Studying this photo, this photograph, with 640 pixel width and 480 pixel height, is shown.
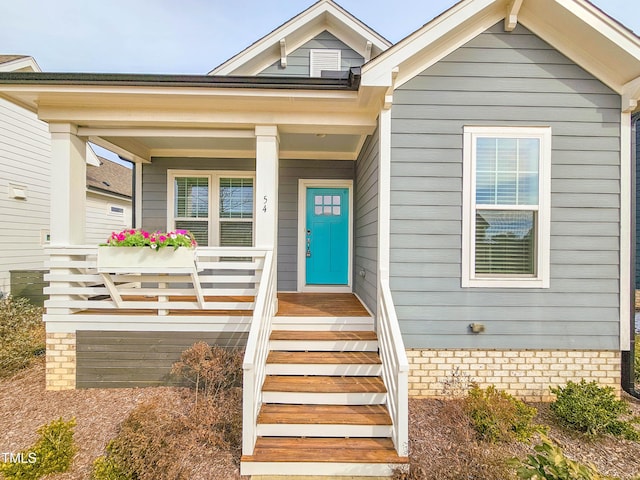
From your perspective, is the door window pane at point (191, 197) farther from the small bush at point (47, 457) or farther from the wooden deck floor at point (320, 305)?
the small bush at point (47, 457)

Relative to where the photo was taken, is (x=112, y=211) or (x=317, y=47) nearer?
(x=317, y=47)

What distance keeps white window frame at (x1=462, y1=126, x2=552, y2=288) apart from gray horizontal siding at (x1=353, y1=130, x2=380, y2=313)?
100cm

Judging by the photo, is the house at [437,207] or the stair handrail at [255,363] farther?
the house at [437,207]

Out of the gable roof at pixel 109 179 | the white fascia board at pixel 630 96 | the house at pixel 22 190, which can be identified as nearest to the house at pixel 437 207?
the white fascia board at pixel 630 96

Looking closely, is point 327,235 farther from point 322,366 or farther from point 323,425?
point 323,425

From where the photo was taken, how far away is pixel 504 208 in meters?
3.47

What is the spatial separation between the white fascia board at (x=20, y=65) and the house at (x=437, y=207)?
6.02 m

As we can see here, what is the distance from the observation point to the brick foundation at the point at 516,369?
3453 millimetres

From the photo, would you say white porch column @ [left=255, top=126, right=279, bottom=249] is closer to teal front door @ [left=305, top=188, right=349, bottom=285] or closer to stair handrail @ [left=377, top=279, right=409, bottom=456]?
stair handrail @ [left=377, top=279, right=409, bottom=456]

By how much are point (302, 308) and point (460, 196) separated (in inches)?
94.6

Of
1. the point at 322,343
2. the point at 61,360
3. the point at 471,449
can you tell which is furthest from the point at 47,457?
the point at 471,449

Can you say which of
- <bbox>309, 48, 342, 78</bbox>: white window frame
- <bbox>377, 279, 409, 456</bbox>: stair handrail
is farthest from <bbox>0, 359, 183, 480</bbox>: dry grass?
<bbox>309, 48, 342, 78</bbox>: white window frame

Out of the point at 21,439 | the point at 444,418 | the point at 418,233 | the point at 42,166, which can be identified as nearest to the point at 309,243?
the point at 418,233

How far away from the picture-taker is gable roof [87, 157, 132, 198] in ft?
33.6
